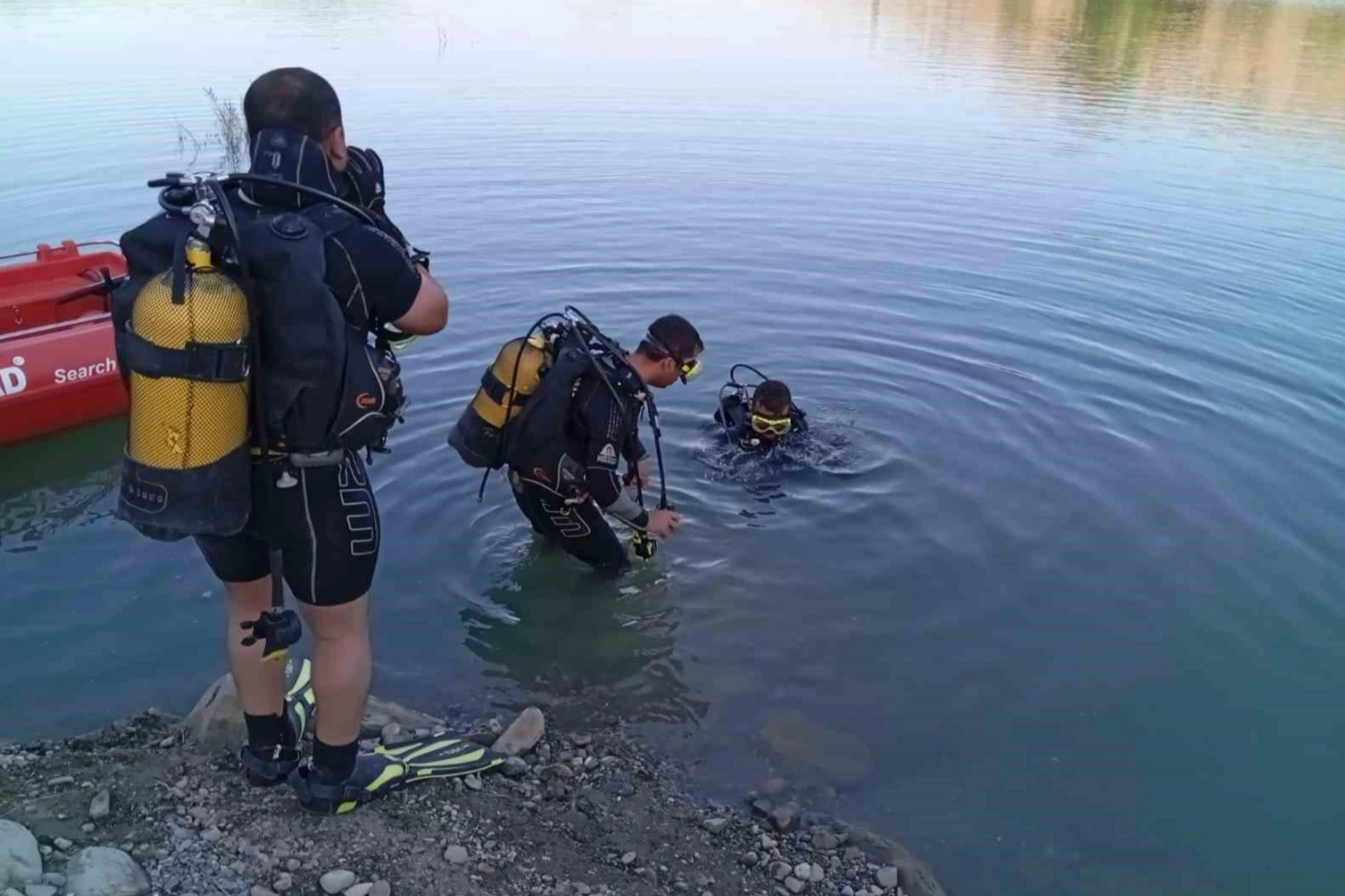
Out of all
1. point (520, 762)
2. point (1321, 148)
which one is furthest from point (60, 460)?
point (1321, 148)

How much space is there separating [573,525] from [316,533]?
101 inches

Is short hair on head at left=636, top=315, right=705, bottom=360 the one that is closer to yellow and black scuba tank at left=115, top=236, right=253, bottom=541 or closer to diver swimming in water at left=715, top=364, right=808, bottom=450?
diver swimming in water at left=715, top=364, right=808, bottom=450

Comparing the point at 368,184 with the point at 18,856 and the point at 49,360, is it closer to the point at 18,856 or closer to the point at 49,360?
the point at 18,856

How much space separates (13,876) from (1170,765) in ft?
14.2

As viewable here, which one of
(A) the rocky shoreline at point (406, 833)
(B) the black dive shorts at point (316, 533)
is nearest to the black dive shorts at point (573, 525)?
(A) the rocky shoreline at point (406, 833)

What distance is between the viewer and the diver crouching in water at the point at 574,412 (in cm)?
539

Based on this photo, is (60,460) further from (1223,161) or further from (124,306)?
(1223,161)

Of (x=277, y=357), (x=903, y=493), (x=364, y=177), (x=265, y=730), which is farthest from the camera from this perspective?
(x=903, y=493)

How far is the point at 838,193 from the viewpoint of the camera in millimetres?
14398

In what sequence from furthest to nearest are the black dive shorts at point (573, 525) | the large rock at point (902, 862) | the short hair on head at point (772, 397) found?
1. the short hair on head at point (772, 397)
2. the black dive shorts at point (573, 525)
3. the large rock at point (902, 862)

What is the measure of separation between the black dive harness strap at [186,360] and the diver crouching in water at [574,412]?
2.36 metres

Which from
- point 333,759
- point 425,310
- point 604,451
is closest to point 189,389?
point 425,310

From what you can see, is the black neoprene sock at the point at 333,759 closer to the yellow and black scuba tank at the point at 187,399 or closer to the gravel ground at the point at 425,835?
the gravel ground at the point at 425,835

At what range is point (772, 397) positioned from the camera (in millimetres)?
7305
